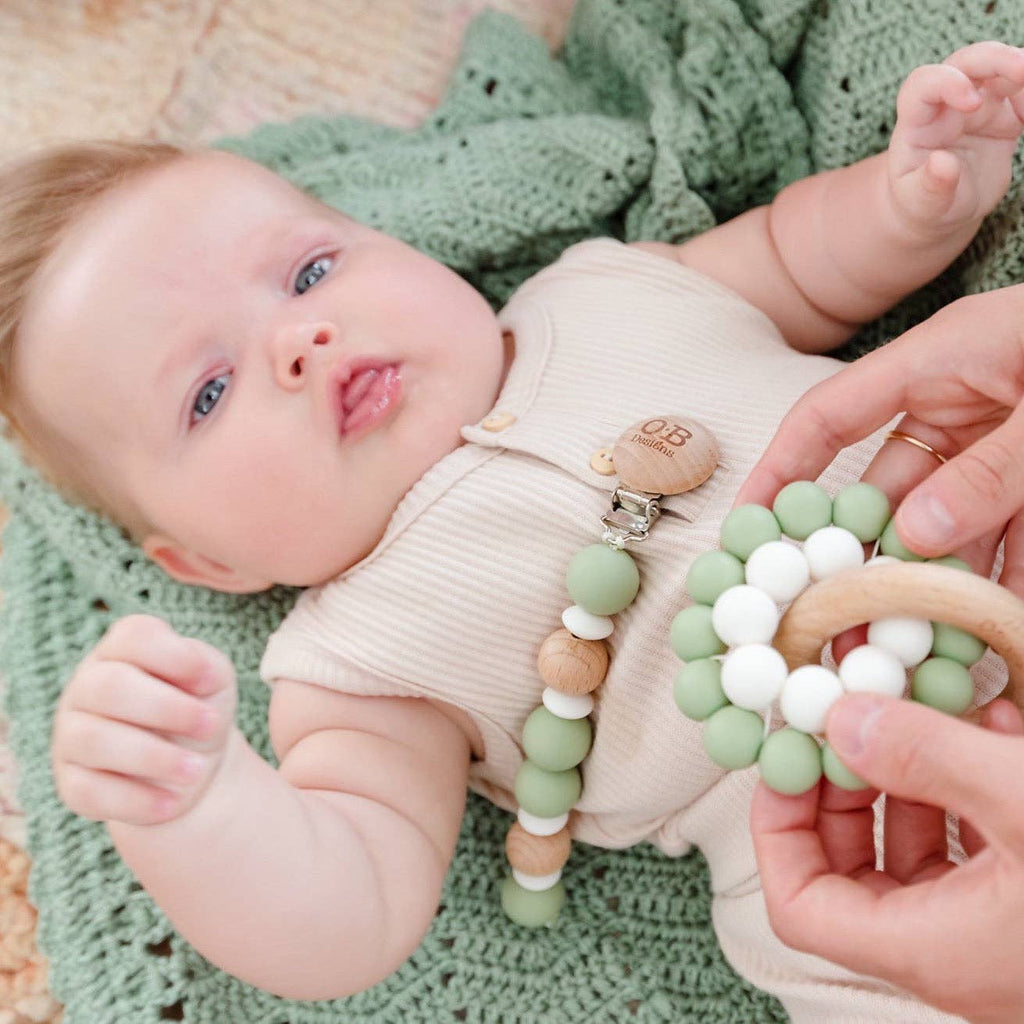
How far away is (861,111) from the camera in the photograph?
3.97 feet

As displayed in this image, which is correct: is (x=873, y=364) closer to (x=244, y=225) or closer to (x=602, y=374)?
(x=602, y=374)

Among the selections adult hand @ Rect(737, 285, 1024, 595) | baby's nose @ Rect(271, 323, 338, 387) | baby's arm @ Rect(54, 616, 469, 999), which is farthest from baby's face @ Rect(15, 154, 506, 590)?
adult hand @ Rect(737, 285, 1024, 595)

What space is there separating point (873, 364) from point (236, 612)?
0.79m

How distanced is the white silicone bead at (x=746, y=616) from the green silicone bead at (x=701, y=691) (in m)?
0.03

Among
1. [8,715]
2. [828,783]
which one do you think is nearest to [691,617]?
[828,783]

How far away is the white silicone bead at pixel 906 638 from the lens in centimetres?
70

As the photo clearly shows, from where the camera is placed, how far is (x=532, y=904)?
3.76 feet

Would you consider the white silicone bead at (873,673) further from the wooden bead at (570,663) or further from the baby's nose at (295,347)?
the baby's nose at (295,347)

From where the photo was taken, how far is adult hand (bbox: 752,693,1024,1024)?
60 centimetres

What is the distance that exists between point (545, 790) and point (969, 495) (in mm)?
556

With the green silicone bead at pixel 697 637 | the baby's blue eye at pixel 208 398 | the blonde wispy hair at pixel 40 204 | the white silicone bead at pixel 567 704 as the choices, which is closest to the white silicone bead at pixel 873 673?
the green silicone bead at pixel 697 637

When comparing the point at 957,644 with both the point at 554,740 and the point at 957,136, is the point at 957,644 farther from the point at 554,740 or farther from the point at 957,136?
the point at 957,136

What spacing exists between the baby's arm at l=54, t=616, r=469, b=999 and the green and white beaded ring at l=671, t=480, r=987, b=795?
36cm

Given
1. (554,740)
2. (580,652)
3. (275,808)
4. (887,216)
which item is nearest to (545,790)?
(554,740)
